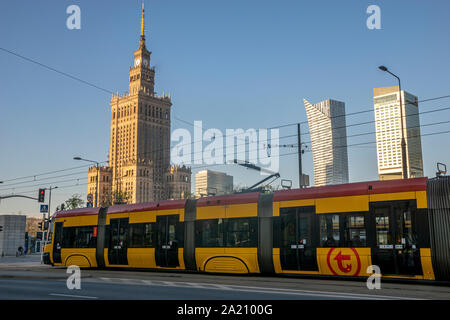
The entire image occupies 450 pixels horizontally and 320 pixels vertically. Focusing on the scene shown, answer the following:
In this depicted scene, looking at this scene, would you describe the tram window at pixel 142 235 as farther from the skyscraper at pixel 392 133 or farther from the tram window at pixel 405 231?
Answer: the skyscraper at pixel 392 133

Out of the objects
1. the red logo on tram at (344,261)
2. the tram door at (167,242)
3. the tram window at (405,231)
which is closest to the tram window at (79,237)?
the tram door at (167,242)

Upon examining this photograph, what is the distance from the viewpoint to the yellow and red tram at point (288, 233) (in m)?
14.3

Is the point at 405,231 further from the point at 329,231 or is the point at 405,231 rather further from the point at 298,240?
the point at 298,240

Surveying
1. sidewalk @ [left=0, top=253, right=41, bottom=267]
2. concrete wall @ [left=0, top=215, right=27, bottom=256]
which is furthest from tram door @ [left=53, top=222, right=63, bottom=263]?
concrete wall @ [left=0, top=215, right=27, bottom=256]

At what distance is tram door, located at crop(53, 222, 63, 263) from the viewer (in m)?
24.5

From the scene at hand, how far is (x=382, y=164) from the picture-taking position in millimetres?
61469

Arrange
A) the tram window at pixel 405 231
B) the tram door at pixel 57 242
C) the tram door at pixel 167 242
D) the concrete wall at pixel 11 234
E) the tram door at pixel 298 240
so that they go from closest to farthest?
the tram window at pixel 405 231 < the tram door at pixel 298 240 < the tram door at pixel 167 242 < the tram door at pixel 57 242 < the concrete wall at pixel 11 234

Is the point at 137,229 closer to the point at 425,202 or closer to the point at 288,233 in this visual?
the point at 288,233

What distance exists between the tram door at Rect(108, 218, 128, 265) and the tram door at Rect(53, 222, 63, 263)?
3.93 m

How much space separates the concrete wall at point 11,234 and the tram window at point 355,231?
149 ft

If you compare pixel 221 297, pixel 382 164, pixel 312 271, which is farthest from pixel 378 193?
pixel 382 164

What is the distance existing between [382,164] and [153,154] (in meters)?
122

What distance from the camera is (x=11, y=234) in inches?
2089
